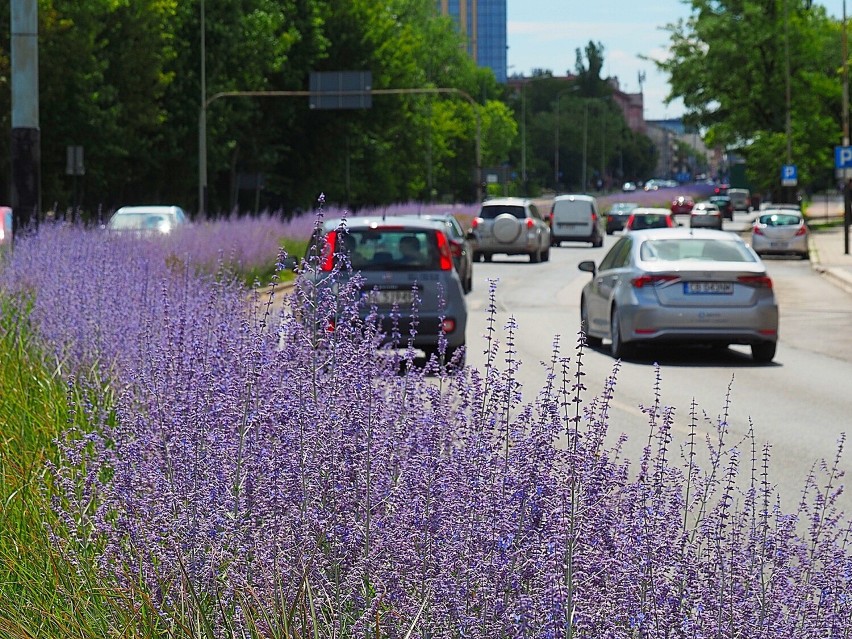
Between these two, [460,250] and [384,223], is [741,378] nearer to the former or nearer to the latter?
[384,223]

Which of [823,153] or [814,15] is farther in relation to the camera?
[814,15]

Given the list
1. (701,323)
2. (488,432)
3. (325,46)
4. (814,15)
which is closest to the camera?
(488,432)

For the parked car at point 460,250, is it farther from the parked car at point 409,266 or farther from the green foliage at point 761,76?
the green foliage at point 761,76

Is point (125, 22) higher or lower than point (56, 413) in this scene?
higher

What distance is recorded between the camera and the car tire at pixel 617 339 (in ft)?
61.6

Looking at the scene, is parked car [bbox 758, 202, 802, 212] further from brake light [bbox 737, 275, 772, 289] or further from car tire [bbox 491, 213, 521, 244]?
brake light [bbox 737, 275, 772, 289]

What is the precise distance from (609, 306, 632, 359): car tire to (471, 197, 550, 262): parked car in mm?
28811

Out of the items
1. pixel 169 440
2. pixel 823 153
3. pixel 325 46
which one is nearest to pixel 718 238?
pixel 169 440

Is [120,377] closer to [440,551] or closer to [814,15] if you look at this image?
[440,551]

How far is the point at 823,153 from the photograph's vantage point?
83.5 meters

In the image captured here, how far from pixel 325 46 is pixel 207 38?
977 centimetres

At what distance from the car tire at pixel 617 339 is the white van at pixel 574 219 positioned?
43081mm

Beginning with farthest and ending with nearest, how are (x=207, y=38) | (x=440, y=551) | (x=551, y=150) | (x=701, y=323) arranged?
(x=551, y=150)
(x=207, y=38)
(x=701, y=323)
(x=440, y=551)

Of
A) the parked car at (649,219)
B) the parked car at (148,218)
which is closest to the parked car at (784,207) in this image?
the parked car at (649,219)
